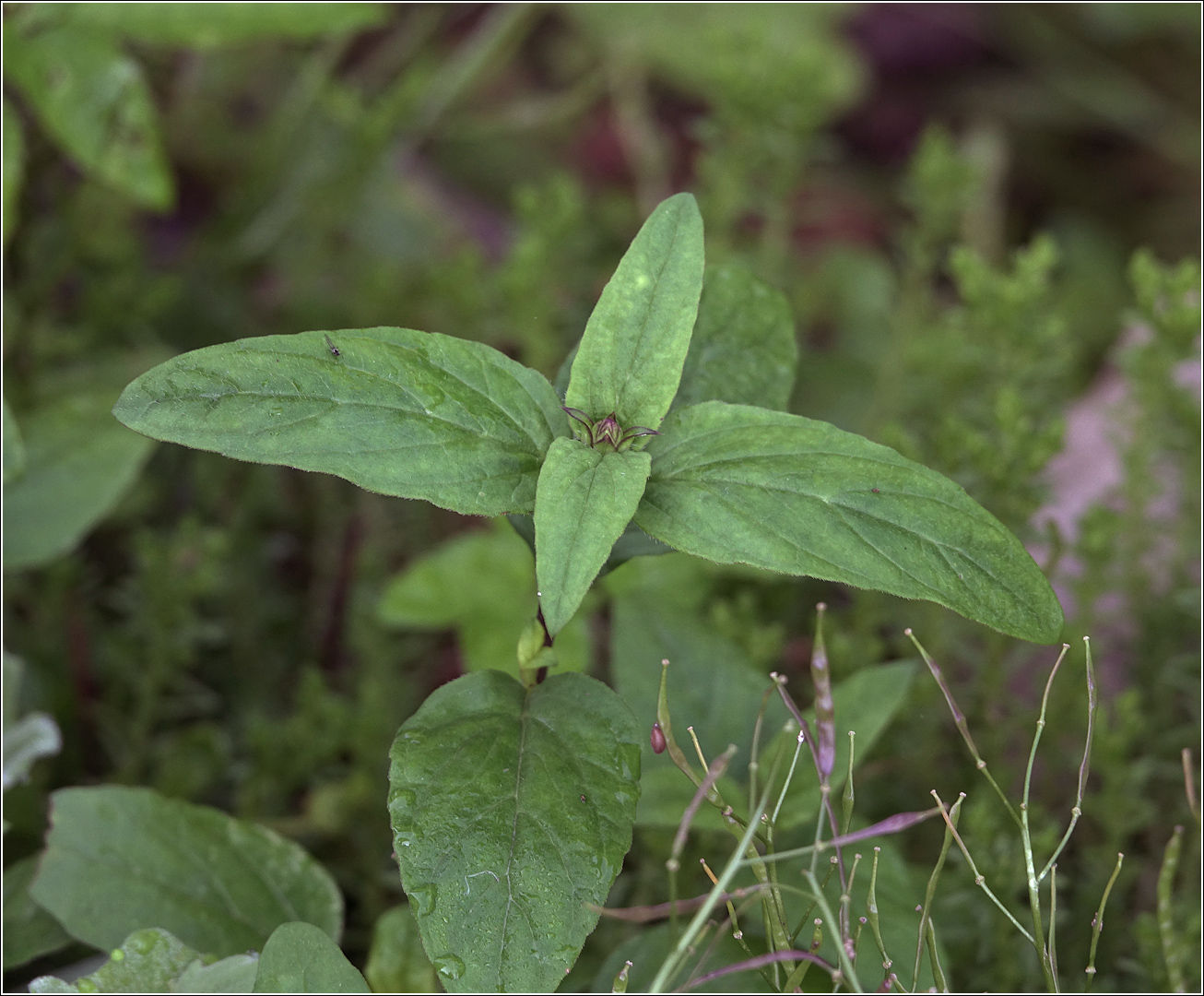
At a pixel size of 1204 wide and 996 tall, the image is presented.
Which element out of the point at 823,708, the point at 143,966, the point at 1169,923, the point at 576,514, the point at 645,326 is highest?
the point at 645,326

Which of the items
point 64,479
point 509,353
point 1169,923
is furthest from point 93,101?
point 1169,923

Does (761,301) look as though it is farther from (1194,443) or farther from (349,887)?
(349,887)

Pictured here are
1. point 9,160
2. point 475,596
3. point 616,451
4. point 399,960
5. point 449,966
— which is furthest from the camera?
point 475,596

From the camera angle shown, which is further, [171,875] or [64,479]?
[64,479]

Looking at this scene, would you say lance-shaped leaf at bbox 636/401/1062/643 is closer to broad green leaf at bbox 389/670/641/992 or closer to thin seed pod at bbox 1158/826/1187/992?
broad green leaf at bbox 389/670/641/992

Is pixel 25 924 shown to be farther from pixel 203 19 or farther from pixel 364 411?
pixel 203 19

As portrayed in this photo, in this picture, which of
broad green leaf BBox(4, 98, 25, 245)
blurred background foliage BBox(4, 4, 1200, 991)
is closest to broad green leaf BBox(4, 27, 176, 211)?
blurred background foliage BBox(4, 4, 1200, 991)

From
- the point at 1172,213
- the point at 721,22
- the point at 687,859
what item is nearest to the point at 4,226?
the point at 687,859

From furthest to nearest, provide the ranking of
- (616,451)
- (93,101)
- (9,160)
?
(93,101) < (9,160) < (616,451)
